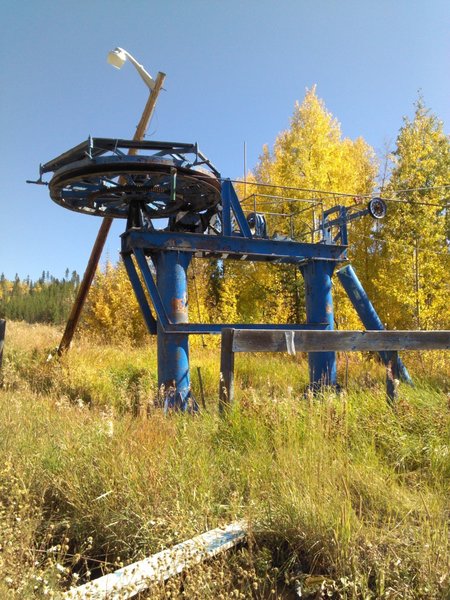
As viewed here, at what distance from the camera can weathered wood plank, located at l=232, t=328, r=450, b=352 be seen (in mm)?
4316

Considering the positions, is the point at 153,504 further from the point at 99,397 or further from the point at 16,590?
the point at 99,397

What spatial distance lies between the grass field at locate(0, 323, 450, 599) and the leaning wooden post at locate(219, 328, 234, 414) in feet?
0.49

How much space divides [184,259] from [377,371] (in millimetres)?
5658

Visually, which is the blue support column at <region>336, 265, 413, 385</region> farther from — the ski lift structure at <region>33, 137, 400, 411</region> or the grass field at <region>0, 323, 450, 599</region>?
the grass field at <region>0, 323, 450, 599</region>

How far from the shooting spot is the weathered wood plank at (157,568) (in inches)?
78.1

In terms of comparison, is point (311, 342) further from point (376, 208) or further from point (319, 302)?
point (376, 208)

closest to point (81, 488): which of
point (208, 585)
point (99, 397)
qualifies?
point (208, 585)

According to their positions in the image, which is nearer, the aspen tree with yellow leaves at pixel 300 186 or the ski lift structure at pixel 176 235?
the ski lift structure at pixel 176 235

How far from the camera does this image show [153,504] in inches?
110

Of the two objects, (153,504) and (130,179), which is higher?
(130,179)

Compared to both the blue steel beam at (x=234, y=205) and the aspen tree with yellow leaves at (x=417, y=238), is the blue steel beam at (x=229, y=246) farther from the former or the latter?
the aspen tree with yellow leaves at (x=417, y=238)

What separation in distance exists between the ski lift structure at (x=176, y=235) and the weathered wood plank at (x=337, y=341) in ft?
3.41

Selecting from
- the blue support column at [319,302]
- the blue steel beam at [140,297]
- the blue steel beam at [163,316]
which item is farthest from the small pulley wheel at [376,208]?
the blue steel beam at [140,297]

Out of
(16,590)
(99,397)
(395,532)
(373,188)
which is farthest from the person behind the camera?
(373,188)
